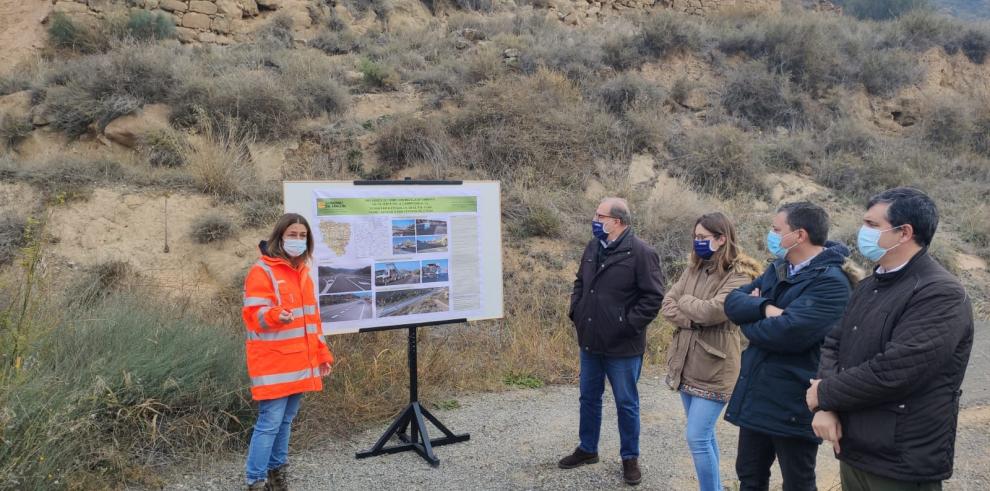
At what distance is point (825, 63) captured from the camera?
15.7m

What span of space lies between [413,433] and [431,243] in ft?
4.81

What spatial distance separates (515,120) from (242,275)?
542 cm

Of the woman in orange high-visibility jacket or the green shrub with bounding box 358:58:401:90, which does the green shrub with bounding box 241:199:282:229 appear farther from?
the woman in orange high-visibility jacket

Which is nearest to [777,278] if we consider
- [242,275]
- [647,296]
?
[647,296]

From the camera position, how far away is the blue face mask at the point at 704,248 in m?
3.85

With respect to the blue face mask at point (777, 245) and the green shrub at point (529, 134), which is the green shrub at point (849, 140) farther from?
the blue face mask at point (777, 245)

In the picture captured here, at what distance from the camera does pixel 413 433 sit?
4.96m

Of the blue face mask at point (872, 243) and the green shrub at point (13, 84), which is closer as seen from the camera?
the blue face mask at point (872, 243)

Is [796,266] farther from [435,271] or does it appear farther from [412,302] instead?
[412,302]

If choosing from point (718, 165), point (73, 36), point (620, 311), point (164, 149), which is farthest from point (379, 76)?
point (620, 311)

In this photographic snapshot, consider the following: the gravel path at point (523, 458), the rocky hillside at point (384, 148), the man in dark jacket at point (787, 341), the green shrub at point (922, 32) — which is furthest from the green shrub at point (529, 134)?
the green shrub at point (922, 32)

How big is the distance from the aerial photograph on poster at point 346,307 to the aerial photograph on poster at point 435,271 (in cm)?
46

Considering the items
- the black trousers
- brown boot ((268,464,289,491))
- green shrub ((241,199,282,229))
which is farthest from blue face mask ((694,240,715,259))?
green shrub ((241,199,282,229))

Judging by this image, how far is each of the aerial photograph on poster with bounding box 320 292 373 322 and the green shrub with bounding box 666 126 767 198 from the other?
840cm
